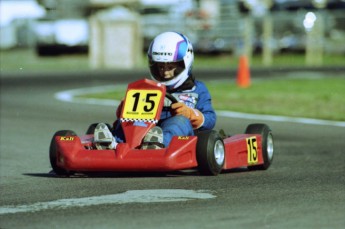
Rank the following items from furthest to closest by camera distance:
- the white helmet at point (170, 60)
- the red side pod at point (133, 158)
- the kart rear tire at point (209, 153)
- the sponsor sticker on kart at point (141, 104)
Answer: the white helmet at point (170, 60) → the sponsor sticker on kart at point (141, 104) → the kart rear tire at point (209, 153) → the red side pod at point (133, 158)

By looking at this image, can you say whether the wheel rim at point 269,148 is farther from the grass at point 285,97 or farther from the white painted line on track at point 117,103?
the grass at point 285,97

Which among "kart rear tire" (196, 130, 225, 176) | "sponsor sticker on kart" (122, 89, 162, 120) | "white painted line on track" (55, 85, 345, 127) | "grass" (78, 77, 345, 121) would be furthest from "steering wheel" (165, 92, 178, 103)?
"grass" (78, 77, 345, 121)

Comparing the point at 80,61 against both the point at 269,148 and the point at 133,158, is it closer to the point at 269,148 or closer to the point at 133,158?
the point at 269,148

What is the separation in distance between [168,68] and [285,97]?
1081cm

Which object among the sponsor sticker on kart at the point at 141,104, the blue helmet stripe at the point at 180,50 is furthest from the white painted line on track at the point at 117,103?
the sponsor sticker on kart at the point at 141,104

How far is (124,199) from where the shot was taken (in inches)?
276

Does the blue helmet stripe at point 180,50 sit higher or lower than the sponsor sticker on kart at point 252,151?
higher

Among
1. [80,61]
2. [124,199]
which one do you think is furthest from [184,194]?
[80,61]

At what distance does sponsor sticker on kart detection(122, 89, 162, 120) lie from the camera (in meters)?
8.87

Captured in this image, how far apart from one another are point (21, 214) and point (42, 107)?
40.5 ft

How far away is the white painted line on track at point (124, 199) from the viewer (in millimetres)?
6672

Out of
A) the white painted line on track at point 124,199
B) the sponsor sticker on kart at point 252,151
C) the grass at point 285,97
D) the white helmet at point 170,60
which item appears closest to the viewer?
the white painted line on track at point 124,199

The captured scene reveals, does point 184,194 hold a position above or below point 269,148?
above

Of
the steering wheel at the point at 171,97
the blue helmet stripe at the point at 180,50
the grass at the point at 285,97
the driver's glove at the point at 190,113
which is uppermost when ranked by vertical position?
the blue helmet stripe at the point at 180,50
